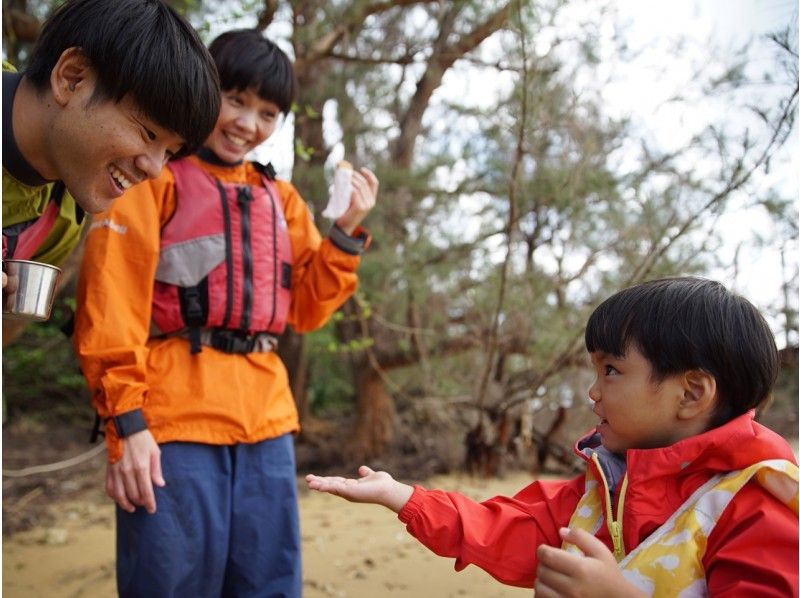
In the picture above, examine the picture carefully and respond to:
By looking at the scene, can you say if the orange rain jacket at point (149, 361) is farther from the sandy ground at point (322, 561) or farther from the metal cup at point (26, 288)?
the sandy ground at point (322, 561)

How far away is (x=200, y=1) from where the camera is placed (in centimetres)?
380

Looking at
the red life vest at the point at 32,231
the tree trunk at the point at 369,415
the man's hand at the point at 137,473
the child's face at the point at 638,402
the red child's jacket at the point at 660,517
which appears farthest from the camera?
the tree trunk at the point at 369,415

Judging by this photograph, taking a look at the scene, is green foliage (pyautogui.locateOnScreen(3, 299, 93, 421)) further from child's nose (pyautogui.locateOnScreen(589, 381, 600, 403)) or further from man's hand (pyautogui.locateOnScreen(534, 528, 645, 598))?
man's hand (pyautogui.locateOnScreen(534, 528, 645, 598))

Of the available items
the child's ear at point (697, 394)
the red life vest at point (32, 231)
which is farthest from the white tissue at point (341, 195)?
the child's ear at point (697, 394)

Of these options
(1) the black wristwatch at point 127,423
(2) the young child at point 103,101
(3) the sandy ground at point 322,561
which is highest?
(2) the young child at point 103,101

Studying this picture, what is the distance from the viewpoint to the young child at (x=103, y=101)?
1.60 m

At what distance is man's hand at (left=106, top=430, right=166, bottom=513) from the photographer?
6.18 ft

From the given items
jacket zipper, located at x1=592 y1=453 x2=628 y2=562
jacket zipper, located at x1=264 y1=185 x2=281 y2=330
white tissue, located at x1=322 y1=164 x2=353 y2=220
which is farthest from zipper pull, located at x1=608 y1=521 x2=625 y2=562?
white tissue, located at x1=322 y1=164 x2=353 y2=220

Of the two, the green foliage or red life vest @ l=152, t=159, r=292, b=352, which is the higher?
red life vest @ l=152, t=159, r=292, b=352

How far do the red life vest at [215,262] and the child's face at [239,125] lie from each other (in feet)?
0.32

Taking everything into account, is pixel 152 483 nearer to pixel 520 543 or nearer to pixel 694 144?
pixel 520 543

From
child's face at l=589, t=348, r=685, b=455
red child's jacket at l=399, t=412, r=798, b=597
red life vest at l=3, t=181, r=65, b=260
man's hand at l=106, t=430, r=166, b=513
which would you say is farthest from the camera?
man's hand at l=106, t=430, r=166, b=513

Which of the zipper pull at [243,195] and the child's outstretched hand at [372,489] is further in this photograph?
the zipper pull at [243,195]

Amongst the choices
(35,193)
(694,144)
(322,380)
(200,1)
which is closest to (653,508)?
(35,193)
